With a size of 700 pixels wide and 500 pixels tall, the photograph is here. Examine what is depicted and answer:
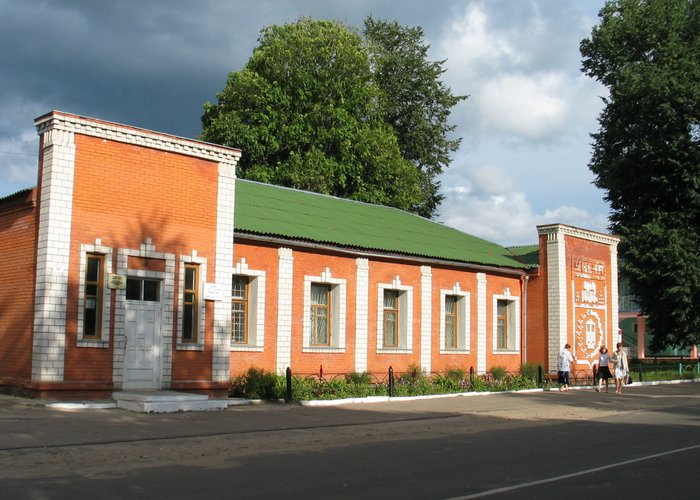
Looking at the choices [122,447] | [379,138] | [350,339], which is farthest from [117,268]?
[379,138]

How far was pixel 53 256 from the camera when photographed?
17.4 metres

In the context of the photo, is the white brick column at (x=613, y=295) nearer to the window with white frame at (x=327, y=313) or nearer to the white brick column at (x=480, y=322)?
the white brick column at (x=480, y=322)

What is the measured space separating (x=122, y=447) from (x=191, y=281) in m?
7.98

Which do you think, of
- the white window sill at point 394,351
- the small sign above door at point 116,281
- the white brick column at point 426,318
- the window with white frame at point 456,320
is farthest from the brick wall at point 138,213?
the window with white frame at point 456,320

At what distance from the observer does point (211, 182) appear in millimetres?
20422

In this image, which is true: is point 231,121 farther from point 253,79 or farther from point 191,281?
point 191,281

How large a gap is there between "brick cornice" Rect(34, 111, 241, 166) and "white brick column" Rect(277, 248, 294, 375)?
376 cm

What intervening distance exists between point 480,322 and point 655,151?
45.0 ft

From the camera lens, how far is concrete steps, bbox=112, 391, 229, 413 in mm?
17188

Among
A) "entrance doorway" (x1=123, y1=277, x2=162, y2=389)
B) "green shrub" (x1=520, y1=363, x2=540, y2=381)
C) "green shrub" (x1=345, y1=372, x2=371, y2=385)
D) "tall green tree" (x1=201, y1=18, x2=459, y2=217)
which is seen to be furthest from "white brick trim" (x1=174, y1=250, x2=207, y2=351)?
"tall green tree" (x1=201, y1=18, x2=459, y2=217)

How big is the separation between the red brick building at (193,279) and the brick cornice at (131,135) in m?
0.03

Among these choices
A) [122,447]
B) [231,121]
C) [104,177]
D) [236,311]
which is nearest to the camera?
[122,447]

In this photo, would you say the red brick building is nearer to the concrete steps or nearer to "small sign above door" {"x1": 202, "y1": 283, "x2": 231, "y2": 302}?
"small sign above door" {"x1": 202, "y1": 283, "x2": 231, "y2": 302}

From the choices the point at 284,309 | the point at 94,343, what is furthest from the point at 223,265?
the point at 94,343
